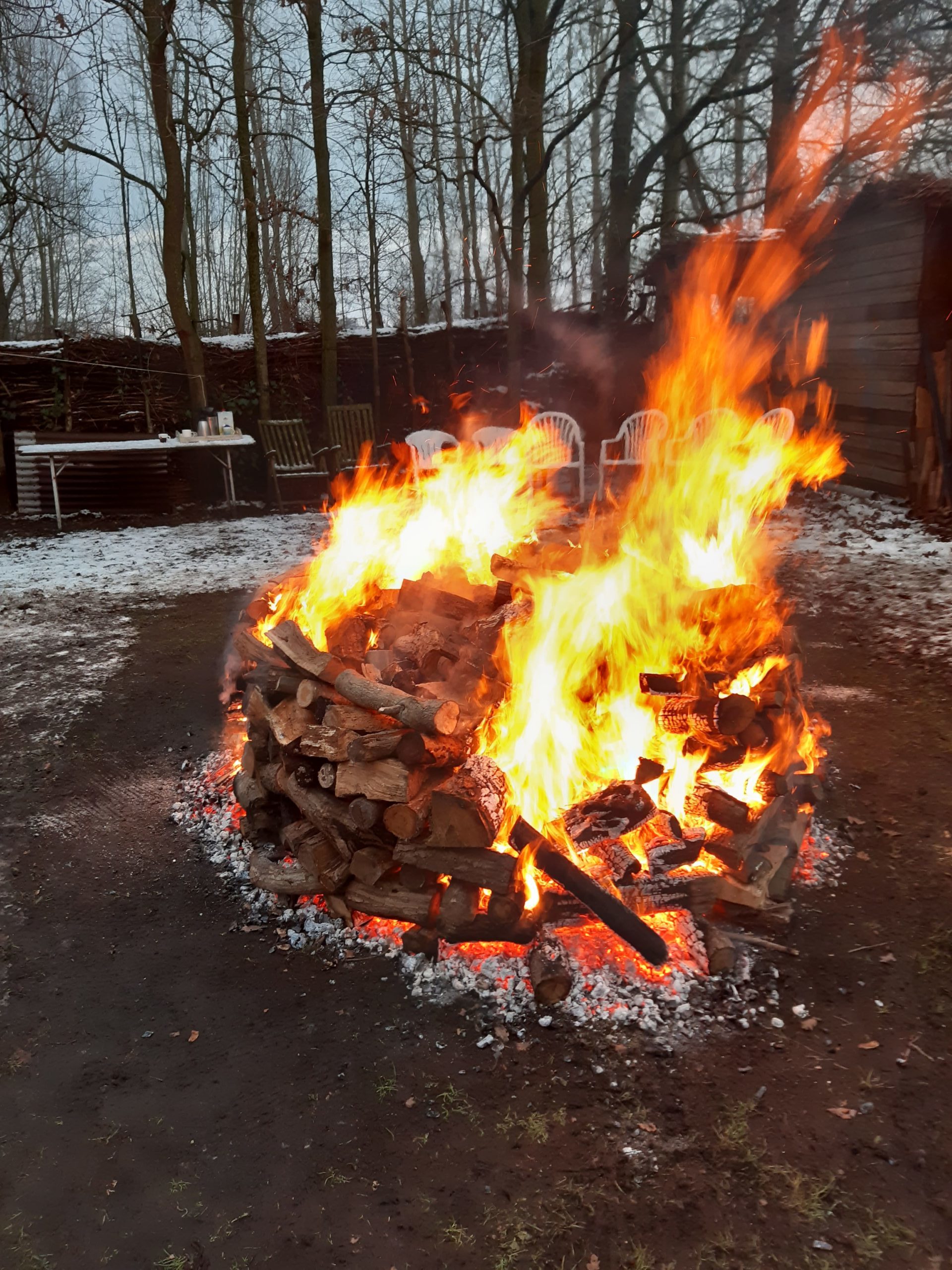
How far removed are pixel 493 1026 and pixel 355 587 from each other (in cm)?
267

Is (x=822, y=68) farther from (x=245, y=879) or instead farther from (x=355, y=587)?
(x=245, y=879)

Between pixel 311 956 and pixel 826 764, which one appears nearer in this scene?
pixel 311 956

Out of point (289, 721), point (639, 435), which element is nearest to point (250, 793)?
point (289, 721)

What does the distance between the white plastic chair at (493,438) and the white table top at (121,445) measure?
3208 millimetres

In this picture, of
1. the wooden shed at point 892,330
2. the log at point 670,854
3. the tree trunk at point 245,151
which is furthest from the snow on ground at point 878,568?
the tree trunk at point 245,151

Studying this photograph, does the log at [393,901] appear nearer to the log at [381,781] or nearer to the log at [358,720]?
the log at [381,781]

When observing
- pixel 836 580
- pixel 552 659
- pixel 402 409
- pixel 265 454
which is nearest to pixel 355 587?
pixel 552 659

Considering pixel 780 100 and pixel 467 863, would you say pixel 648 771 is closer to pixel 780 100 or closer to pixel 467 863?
pixel 467 863

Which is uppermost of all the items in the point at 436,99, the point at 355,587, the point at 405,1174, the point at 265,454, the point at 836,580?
the point at 436,99

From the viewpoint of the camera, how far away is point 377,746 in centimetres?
300

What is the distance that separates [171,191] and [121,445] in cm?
375

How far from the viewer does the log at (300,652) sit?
338 centimetres

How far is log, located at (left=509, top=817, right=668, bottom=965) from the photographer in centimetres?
270

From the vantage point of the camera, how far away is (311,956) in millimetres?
2982
